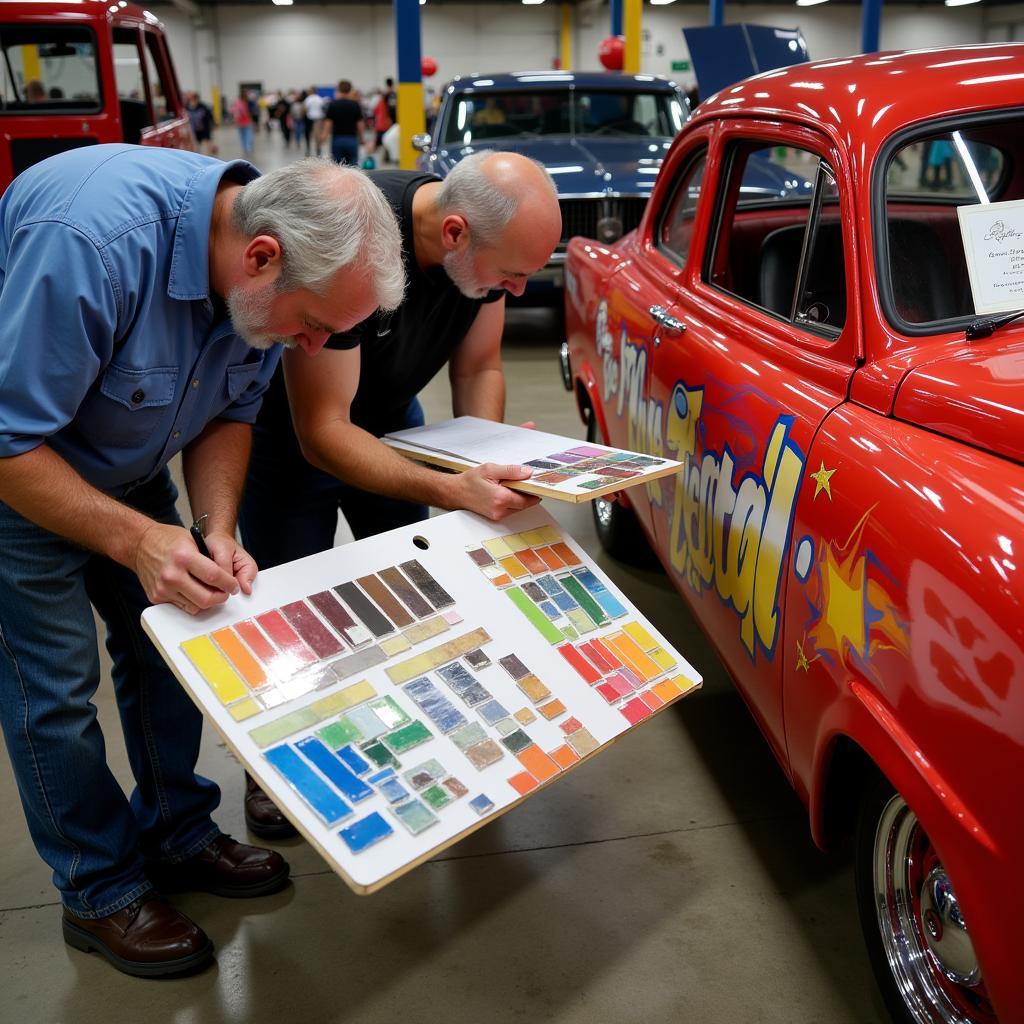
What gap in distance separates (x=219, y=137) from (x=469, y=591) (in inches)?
1272

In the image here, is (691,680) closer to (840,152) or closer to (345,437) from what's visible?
(345,437)

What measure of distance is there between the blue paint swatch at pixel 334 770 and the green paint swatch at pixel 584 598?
0.64m

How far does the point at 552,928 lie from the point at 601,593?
0.77 m

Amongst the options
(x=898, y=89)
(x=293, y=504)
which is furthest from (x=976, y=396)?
(x=293, y=504)

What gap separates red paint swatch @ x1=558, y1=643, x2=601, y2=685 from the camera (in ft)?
6.26

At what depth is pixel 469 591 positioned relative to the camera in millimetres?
1938

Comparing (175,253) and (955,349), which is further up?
(175,253)

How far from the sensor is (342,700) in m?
1.67

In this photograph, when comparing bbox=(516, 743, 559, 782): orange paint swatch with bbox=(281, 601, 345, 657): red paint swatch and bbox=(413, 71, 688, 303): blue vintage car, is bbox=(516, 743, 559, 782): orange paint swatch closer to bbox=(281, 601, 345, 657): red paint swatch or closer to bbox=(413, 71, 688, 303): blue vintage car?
bbox=(281, 601, 345, 657): red paint swatch

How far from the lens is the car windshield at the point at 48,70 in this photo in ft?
24.4

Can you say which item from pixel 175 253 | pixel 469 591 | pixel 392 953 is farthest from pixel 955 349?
pixel 392 953

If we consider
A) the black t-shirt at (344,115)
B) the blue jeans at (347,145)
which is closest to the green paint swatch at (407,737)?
the blue jeans at (347,145)

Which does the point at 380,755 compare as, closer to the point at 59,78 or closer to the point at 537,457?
the point at 537,457

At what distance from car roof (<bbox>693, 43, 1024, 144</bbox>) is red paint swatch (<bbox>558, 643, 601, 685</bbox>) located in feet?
4.01
